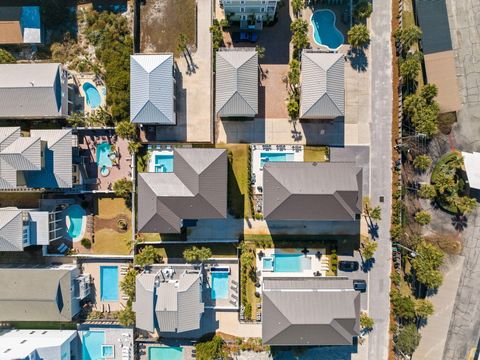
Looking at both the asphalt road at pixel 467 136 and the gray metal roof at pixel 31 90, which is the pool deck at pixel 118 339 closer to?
the gray metal roof at pixel 31 90

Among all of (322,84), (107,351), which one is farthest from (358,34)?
(107,351)

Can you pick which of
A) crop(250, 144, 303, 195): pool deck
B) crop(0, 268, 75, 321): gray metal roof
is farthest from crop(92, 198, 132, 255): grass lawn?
crop(250, 144, 303, 195): pool deck

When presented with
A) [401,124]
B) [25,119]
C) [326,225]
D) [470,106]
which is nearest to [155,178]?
[25,119]

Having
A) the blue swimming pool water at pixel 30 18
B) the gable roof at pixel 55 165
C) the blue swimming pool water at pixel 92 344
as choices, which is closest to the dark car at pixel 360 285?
the blue swimming pool water at pixel 92 344

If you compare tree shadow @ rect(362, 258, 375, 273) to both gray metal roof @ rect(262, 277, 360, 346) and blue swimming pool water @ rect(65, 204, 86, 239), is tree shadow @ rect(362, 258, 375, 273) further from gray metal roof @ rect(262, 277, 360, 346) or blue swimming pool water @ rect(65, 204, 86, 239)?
blue swimming pool water @ rect(65, 204, 86, 239)

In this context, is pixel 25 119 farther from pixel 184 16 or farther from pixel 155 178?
pixel 184 16
